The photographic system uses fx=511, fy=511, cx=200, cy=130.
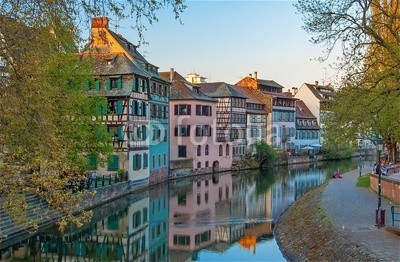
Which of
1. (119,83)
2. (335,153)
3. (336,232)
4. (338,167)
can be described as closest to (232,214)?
(336,232)

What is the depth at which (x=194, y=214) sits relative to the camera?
102 ft

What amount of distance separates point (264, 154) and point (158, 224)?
124 ft

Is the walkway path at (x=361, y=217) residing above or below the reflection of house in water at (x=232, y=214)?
above

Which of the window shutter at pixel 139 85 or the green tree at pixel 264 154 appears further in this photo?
the green tree at pixel 264 154

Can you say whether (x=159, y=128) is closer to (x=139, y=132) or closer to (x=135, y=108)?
(x=139, y=132)

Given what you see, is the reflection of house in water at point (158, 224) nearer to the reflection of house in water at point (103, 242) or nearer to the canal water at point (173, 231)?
the canal water at point (173, 231)

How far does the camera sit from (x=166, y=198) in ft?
123

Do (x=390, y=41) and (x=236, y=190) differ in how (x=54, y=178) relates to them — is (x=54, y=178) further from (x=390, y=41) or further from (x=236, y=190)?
(x=236, y=190)

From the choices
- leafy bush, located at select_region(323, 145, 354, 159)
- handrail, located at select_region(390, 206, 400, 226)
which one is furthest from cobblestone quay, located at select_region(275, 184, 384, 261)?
leafy bush, located at select_region(323, 145, 354, 159)

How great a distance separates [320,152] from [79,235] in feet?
216

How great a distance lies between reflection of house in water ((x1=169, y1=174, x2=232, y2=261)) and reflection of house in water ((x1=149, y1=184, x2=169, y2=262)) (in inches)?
12.5

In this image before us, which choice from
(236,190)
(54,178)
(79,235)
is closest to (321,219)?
(79,235)

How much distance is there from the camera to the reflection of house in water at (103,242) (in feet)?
69.3

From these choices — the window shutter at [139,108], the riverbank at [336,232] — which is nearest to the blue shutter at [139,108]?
the window shutter at [139,108]
